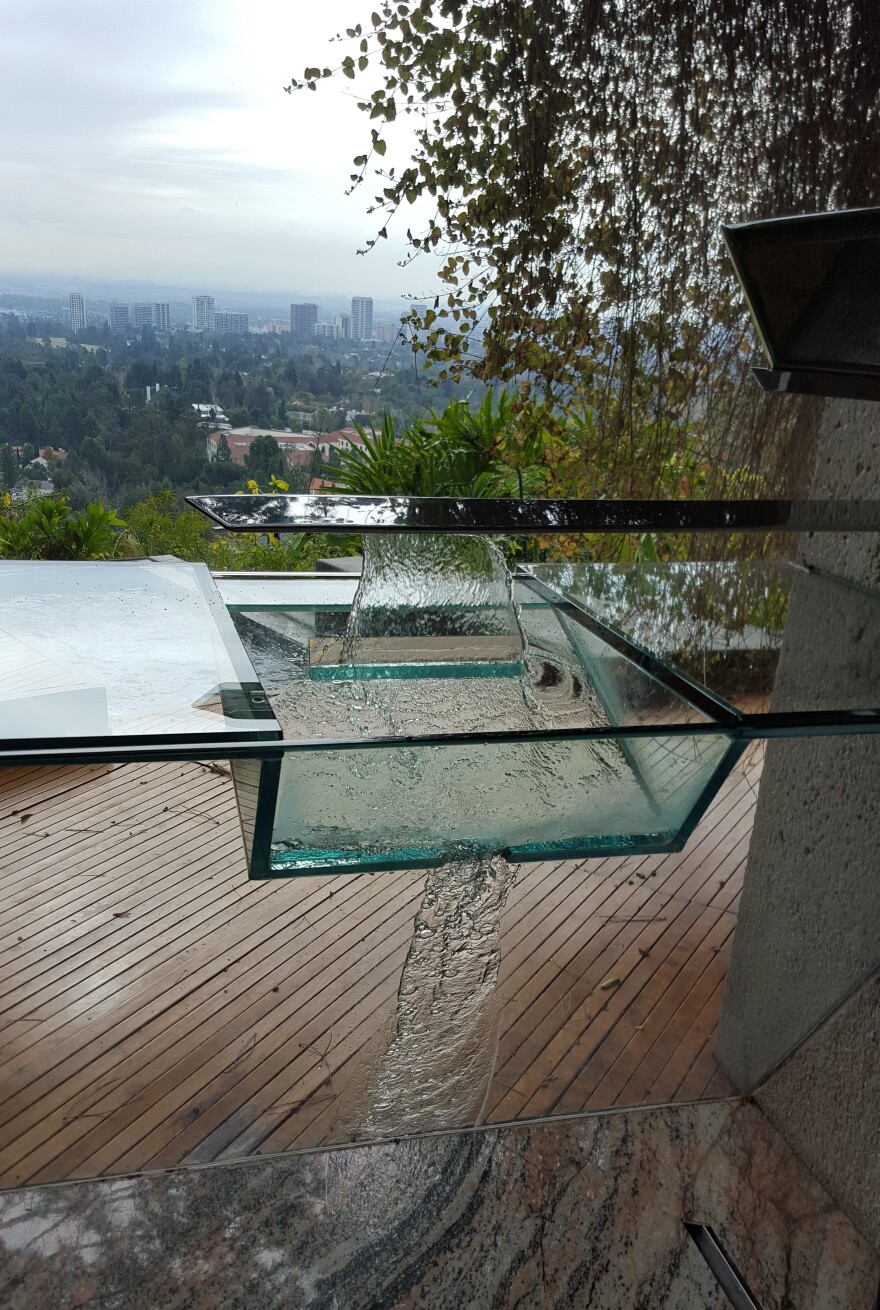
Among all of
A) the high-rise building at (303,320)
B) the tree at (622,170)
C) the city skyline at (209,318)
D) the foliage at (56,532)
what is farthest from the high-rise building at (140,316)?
the tree at (622,170)

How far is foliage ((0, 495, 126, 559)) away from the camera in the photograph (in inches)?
106

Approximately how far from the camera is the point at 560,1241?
1.03m

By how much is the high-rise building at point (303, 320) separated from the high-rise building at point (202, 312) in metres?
0.24

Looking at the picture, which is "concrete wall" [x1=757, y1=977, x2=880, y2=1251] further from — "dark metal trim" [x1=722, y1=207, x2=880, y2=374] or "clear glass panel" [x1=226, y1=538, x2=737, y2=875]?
"dark metal trim" [x1=722, y1=207, x2=880, y2=374]

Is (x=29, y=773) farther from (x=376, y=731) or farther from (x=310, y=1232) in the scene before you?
(x=310, y=1232)

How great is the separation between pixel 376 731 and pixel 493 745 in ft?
0.44

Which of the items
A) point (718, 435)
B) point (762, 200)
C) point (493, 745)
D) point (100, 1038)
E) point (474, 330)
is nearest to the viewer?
point (493, 745)

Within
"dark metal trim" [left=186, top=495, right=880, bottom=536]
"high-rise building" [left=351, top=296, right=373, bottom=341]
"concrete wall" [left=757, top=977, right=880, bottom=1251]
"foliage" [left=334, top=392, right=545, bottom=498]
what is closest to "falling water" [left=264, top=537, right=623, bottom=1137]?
"dark metal trim" [left=186, top=495, right=880, bottom=536]

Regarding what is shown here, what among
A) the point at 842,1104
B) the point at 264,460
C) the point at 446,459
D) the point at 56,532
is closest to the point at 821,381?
the point at 842,1104

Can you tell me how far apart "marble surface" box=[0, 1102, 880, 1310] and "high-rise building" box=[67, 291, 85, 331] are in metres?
2.53

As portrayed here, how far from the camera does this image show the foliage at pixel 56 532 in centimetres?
269

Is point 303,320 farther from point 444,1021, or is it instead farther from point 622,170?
point 444,1021

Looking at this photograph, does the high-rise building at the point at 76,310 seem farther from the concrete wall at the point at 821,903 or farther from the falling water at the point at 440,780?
the concrete wall at the point at 821,903

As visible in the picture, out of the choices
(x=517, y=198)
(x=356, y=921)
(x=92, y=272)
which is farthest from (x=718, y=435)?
(x=92, y=272)
